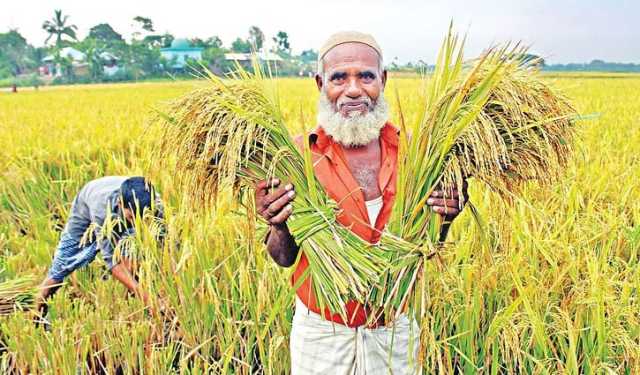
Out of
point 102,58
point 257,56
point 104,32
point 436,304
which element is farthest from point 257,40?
point 104,32

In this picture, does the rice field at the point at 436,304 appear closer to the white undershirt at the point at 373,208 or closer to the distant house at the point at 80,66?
the white undershirt at the point at 373,208

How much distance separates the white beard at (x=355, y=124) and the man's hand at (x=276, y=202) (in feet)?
0.84

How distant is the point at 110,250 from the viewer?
2943 mm

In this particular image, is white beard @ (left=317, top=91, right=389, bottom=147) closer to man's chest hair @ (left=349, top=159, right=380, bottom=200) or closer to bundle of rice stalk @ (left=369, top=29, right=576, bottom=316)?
man's chest hair @ (left=349, top=159, right=380, bottom=200)

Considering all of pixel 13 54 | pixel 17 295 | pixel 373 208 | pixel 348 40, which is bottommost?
pixel 17 295

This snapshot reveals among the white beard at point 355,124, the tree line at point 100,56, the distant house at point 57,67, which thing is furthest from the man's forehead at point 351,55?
the distant house at point 57,67

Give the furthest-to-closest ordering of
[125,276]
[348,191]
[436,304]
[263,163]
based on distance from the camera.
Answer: [125,276] → [436,304] → [348,191] → [263,163]

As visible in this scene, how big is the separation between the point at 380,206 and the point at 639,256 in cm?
172

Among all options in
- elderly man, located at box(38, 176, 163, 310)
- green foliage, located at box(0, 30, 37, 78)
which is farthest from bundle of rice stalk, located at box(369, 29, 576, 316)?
green foliage, located at box(0, 30, 37, 78)

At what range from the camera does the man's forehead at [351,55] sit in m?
1.73

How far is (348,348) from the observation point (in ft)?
5.81

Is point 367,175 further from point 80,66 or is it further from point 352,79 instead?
point 80,66

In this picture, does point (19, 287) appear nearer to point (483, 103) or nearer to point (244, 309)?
point (244, 309)

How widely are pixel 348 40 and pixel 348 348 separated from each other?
37.5 inches
